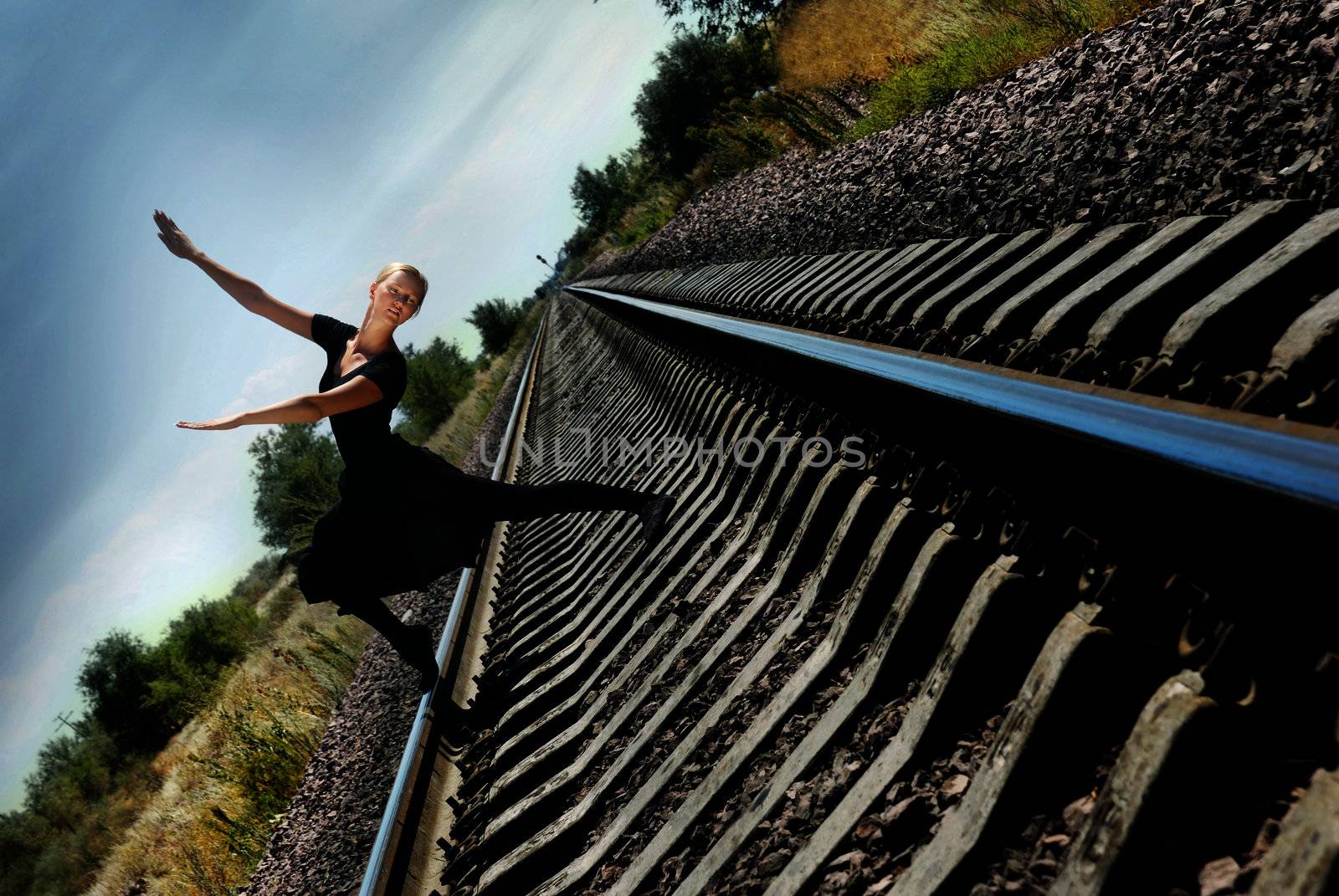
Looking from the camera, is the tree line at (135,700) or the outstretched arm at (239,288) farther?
the tree line at (135,700)

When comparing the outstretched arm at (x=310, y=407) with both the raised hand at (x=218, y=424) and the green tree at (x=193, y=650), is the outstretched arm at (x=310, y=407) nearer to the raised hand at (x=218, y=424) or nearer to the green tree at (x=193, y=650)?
the raised hand at (x=218, y=424)

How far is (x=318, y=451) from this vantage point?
178 ft

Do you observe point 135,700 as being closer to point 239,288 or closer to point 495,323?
point 495,323

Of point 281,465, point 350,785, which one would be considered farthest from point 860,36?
point 281,465

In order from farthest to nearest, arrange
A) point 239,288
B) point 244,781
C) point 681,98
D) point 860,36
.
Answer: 1. point 681,98
2. point 860,36
3. point 244,781
4. point 239,288

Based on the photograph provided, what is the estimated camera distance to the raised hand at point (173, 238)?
430 cm

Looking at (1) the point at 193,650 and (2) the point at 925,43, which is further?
(1) the point at 193,650

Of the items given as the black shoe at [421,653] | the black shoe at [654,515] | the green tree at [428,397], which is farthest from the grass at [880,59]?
the green tree at [428,397]

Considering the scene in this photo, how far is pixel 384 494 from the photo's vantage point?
397cm

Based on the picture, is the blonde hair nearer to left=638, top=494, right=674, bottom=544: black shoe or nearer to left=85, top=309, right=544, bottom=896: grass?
left=638, top=494, right=674, bottom=544: black shoe

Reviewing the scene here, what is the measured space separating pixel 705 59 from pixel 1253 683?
27296mm

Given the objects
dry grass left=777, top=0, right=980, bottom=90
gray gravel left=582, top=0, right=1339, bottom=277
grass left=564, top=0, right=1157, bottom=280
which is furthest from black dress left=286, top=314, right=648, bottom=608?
dry grass left=777, top=0, right=980, bottom=90

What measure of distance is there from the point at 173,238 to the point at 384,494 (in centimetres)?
188

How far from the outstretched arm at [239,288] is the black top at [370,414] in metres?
0.46
